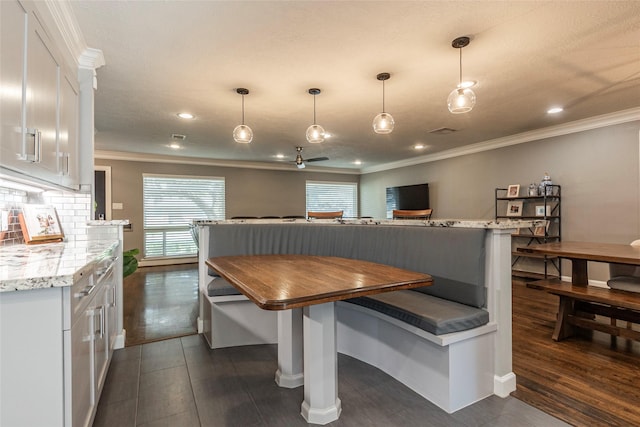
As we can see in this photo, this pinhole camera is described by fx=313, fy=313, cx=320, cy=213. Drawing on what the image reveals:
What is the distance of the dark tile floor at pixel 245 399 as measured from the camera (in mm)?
1675

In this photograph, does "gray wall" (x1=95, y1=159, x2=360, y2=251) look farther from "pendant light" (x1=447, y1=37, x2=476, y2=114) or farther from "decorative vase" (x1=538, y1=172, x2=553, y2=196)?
"pendant light" (x1=447, y1=37, x2=476, y2=114)

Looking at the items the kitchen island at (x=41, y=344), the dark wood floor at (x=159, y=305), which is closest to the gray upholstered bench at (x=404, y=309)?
the dark wood floor at (x=159, y=305)

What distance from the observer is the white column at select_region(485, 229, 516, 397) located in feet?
6.20

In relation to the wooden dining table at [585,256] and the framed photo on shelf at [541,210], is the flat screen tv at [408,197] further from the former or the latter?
the wooden dining table at [585,256]

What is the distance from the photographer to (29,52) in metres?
1.56

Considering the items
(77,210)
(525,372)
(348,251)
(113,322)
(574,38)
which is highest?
(574,38)

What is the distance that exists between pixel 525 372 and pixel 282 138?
4.48 meters

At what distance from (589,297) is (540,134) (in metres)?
3.41

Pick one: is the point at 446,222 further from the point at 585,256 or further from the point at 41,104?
the point at 41,104

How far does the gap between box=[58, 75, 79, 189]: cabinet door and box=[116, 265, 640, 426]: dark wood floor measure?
1435 mm

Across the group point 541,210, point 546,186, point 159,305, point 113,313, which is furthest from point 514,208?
point 113,313

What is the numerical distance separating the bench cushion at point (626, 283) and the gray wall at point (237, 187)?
648cm

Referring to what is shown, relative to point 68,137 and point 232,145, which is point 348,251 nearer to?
point 68,137

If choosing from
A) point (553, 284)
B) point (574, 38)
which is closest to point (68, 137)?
point (574, 38)
